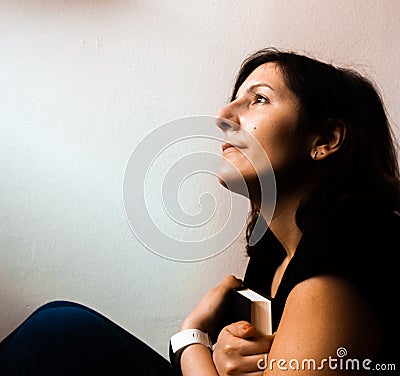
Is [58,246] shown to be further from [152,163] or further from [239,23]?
[239,23]

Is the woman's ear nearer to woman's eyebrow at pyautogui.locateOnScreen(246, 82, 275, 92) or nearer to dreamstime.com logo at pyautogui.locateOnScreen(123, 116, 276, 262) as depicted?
woman's eyebrow at pyautogui.locateOnScreen(246, 82, 275, 92)

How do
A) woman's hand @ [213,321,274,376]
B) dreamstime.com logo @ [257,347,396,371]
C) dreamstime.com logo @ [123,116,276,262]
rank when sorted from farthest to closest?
dreamstime.com logo @ [123,116,276,262]
woman's hand @ [213,321,274,376]
dreamstime.com logo @ [257,347,396,371]

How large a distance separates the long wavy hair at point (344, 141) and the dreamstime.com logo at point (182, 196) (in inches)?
8.1

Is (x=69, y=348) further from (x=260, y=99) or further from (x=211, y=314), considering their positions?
(x=260, y=99)

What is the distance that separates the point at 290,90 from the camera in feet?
2.90

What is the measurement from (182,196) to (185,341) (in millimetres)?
309

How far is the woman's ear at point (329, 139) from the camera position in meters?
0.87

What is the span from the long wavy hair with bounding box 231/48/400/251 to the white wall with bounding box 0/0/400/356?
29cm

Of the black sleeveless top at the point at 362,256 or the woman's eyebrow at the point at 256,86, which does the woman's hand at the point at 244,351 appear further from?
the woman's eyebrow at the point at 256,86

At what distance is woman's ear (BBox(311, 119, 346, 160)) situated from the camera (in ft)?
2.87

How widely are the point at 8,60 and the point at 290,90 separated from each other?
57cm

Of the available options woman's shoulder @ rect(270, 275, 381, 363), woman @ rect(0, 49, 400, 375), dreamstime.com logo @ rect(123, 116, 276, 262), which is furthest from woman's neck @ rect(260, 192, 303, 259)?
woman's shoulder @ rect(270, 275, 381, 363)

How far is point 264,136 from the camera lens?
865 millimetres

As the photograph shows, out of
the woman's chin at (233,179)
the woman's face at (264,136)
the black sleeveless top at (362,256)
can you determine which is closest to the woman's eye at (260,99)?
the woman's face at (264,136)
